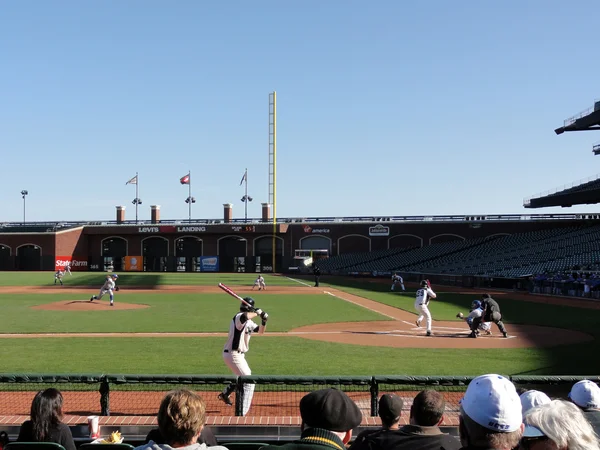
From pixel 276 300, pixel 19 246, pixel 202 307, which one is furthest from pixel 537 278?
pixel 19 246

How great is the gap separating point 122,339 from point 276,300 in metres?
16.5

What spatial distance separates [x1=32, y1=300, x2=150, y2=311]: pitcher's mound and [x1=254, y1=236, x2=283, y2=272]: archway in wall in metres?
44.6

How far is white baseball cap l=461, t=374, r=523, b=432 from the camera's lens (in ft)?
9.41

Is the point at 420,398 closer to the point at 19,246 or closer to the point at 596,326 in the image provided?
the point at 596,326

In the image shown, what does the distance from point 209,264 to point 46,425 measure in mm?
72753

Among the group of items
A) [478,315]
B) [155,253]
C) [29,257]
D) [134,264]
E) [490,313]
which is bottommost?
[134,264]

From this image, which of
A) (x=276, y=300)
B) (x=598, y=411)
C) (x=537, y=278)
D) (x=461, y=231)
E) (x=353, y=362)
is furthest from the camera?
(x=461, y=231)

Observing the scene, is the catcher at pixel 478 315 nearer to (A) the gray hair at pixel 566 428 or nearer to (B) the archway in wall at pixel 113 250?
(A) the gray hair at pixel 566 428

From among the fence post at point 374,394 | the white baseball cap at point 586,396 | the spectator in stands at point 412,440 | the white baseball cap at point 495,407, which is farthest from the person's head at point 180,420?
the fence post at point 374,394

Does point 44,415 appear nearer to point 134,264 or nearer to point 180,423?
point 180,423

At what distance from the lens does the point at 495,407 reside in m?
2.88

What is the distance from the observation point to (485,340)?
62.0 feet

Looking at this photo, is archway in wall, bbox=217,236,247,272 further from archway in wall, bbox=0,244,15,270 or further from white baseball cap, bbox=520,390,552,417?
white baseball cap, bbox=520,390,552,417

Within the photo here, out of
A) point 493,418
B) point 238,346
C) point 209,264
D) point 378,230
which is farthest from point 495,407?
point 209,264
